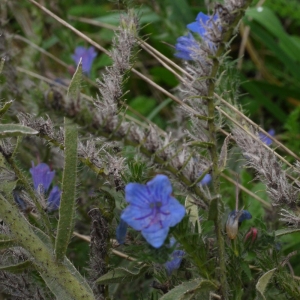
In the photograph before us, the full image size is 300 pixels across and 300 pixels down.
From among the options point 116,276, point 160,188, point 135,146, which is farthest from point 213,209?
point 116,276

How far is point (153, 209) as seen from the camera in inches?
47.3

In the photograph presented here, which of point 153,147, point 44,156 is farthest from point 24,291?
point 44,156

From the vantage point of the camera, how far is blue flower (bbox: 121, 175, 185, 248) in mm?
1141

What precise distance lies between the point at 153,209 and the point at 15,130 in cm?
35

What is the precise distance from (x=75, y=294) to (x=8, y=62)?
131 centimetres

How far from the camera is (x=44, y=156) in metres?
2.32

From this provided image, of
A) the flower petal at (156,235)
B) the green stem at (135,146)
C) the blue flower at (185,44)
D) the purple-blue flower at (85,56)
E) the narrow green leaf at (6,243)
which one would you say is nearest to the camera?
the green stem at (135,146)

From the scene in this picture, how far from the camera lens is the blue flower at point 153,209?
114cm

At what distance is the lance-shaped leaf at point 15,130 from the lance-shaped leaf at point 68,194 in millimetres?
103

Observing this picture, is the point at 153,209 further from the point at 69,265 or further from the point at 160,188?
the point at 69,265

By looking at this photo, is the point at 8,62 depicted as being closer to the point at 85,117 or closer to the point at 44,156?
the point at 44,156

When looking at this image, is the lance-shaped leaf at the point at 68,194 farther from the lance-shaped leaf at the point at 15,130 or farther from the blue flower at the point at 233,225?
the blue flower at the point at 233,225

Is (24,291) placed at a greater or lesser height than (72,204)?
lesser

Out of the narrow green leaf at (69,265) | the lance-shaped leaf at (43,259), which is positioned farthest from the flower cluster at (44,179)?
the lance-shaped leaf at (43,259)
